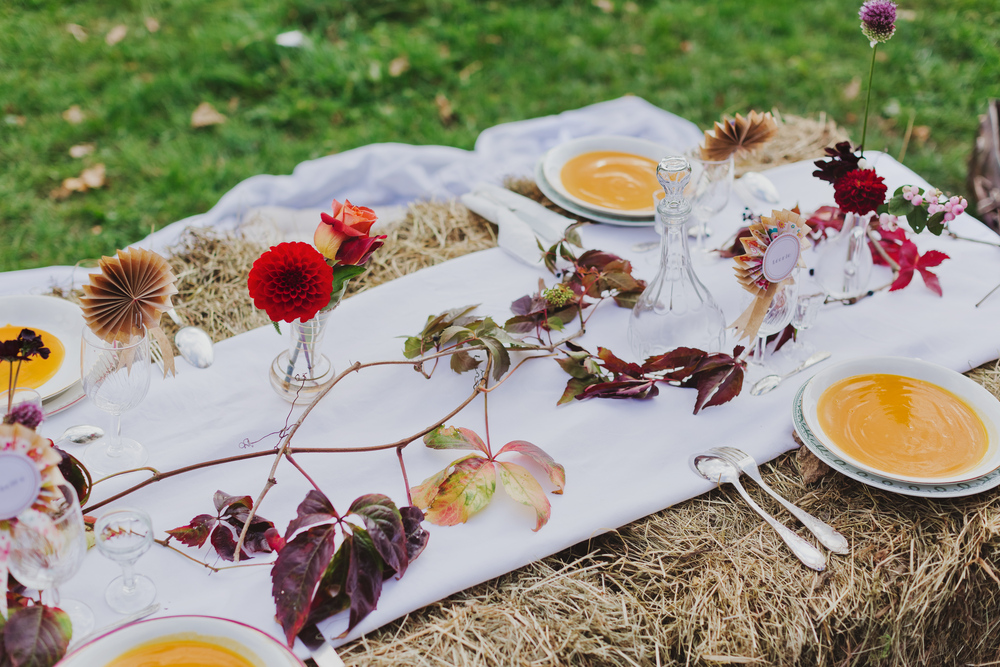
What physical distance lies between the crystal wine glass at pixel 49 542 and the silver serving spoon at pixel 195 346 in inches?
22.7

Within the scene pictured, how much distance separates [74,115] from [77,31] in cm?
69

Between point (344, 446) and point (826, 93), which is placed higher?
point (344, 446)

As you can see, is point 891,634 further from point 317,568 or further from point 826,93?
point 826,93

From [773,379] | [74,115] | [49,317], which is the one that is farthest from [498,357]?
[74,115]

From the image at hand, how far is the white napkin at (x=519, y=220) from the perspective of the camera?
1.78 meters

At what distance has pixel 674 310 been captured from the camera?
1.46m

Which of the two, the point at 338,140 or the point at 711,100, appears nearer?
the point at 338,140

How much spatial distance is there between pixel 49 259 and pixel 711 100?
9.24 ft

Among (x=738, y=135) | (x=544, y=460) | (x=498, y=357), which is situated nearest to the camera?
(x=544, y=460)

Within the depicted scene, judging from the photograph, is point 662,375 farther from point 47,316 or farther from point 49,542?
point 47,316

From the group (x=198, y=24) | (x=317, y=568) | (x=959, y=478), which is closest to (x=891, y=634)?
(x=959, y=478)

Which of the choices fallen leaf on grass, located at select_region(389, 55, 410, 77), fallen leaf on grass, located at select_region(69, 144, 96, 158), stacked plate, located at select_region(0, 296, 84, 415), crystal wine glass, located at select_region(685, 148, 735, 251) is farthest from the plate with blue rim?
fallen leaf on grass, located at select_region(69, 144, 96, 158)

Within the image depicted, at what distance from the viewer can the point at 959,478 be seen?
47.5 inches

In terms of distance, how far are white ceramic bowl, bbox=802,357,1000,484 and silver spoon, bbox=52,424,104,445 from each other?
119 centimetres
